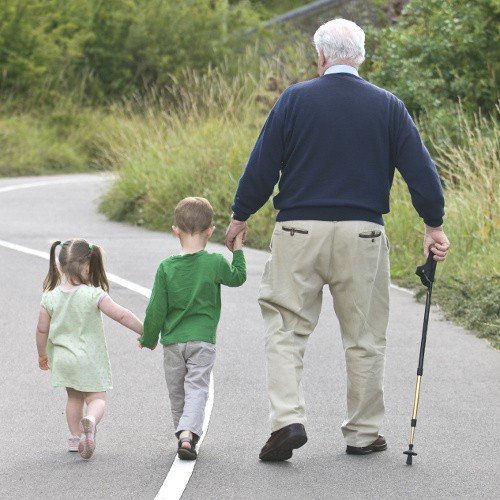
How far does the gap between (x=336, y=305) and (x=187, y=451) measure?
100 cm

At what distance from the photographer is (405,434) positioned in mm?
7238

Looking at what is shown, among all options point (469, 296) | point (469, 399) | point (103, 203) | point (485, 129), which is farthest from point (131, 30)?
point (469, 399)

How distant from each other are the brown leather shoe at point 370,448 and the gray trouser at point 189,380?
743 mm

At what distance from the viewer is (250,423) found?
7.40 meters

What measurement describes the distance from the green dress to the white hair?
5.04ft

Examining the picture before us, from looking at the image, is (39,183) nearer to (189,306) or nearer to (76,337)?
(76,337)

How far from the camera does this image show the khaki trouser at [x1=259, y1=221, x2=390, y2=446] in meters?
6.57

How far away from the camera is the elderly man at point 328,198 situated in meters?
6.56

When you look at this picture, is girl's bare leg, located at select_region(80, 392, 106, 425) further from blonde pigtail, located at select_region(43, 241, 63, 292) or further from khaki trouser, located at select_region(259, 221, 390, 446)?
khaki trouser, located at select_region(259, 221, 390, 446)

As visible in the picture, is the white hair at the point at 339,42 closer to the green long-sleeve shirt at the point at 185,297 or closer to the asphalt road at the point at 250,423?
the green long-sleeve shirt at the point at 185,297

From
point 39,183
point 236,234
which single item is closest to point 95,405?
point 236,234

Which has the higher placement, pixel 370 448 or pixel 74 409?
→ pixel 74 409

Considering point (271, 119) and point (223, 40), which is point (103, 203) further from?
point (223, 40)

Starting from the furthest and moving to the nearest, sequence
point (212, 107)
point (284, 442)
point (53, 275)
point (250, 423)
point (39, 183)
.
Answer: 1. point (39, 183)
2. point (212, 107)
3. point (250, 423)
4. point (53, 275)
5. point (284, 442)
